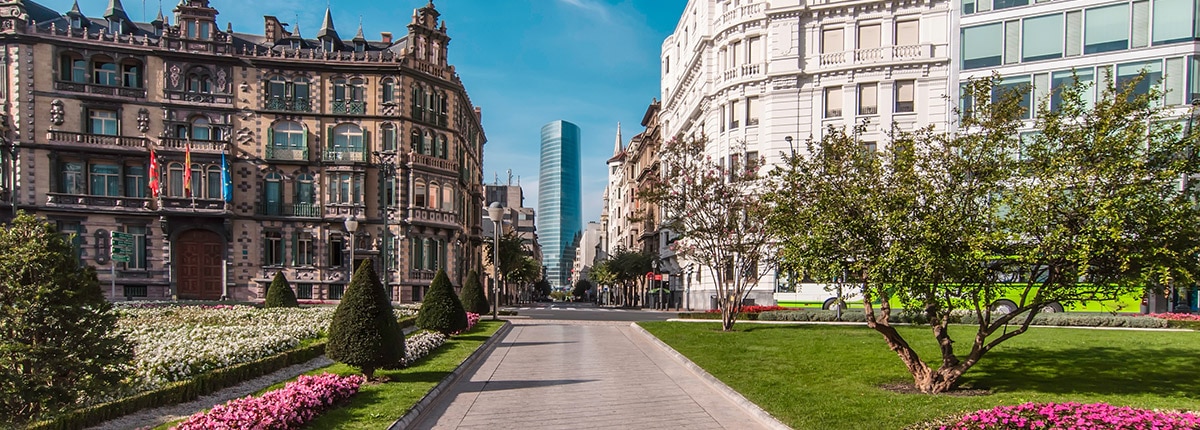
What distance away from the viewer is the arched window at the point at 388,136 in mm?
48562

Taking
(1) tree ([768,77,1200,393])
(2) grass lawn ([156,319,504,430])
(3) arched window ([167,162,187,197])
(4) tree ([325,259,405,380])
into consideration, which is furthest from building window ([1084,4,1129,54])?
(3) arched window ([167,162,187,197])

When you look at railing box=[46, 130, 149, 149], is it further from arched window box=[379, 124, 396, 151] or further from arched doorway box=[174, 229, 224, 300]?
arched window box=[379, 124, 396, 151]

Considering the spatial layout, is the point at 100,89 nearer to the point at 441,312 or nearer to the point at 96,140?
the point at 96,140

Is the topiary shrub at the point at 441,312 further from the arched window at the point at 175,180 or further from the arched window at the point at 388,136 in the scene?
the arched window at the point at 175,180

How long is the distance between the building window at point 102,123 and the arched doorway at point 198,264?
7085 mm

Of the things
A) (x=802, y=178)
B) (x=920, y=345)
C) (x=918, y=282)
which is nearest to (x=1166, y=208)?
(x=918, y=282)

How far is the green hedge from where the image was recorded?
8648 mm

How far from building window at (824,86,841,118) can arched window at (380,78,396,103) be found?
25723 millimetres

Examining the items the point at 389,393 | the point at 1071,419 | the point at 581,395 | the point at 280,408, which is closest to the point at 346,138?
the point at 389,393

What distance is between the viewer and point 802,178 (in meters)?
14.6

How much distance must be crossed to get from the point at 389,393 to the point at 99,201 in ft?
134

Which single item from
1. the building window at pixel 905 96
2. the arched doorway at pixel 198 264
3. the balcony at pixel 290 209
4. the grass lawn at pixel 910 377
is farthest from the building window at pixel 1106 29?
the arched doorway at pixel 198 264

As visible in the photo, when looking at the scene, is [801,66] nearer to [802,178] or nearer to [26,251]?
[802,178]

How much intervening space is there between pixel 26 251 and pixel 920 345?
18047 mm
